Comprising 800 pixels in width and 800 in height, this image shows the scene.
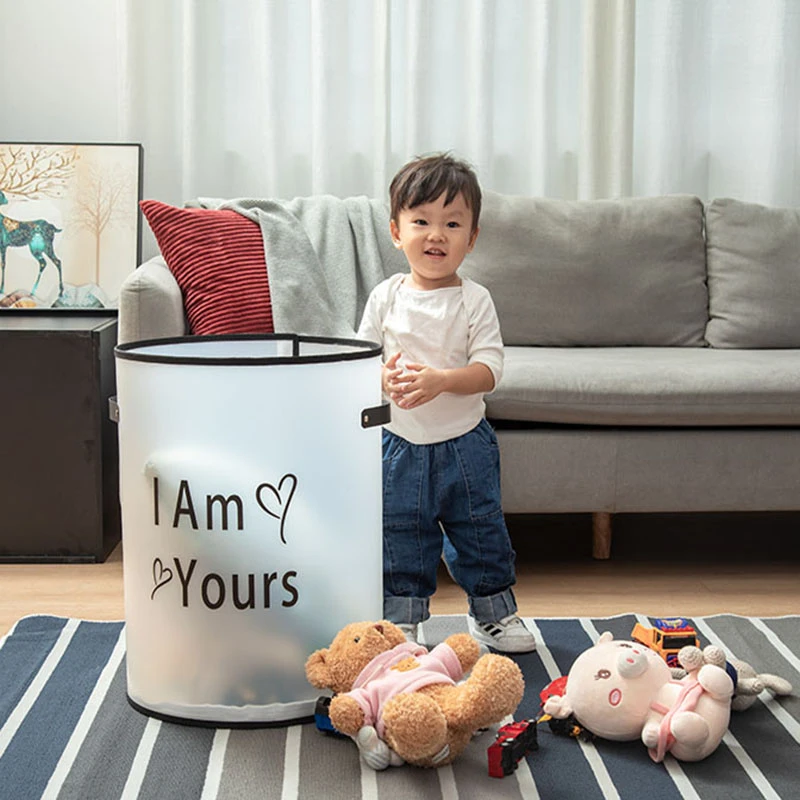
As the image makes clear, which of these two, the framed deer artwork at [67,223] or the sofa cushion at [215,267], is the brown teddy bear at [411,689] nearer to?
the sofa cushion at [215,267]

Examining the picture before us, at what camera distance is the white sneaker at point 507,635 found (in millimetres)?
1737

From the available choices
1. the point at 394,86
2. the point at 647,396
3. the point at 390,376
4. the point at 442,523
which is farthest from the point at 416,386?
the point at 394,86

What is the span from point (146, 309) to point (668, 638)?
1101mm

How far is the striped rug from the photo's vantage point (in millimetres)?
1276

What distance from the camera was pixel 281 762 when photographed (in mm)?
1337

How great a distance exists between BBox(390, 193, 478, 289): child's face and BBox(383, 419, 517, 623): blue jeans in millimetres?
256

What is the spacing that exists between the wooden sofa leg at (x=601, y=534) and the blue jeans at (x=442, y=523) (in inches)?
19.9

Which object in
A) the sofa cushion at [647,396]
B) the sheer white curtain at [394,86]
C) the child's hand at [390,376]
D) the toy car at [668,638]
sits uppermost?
the sheer white curtain at [394,86]

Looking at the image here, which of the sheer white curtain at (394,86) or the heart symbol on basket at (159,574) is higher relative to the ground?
the sheer white curtain at (394,86)

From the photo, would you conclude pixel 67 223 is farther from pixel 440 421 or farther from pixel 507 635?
pixel 507 635

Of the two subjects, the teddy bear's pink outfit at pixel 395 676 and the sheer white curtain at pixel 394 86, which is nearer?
the teddy bear's pink outfit at pixel 395 676

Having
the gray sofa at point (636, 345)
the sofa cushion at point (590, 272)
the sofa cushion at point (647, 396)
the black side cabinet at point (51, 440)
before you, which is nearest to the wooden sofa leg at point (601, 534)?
the gray sofa at point (636, 345)

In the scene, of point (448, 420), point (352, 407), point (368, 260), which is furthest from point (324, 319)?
point (352, 407)

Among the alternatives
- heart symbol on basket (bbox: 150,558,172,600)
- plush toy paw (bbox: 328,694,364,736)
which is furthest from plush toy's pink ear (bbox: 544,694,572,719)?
heart symbol on basket (bbox: 150,558,172,600)
